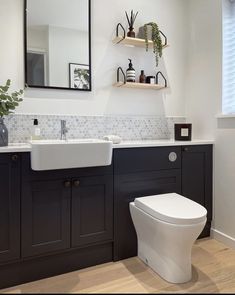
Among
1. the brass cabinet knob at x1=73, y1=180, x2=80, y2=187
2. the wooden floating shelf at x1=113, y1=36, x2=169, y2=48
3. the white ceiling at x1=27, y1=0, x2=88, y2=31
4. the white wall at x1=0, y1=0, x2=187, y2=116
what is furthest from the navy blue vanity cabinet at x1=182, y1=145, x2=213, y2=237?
the white ceiling at x1=27, y1=0, x2=88, y2=31

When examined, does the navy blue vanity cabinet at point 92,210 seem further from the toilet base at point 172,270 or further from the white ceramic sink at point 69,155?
the toilet base at point 172,270

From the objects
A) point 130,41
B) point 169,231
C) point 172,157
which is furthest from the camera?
point 130,41

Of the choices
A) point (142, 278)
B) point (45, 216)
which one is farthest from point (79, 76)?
point (142, 278)

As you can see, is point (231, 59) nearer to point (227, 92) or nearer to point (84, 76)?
point (227, 92)

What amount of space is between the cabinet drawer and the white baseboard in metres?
0.73

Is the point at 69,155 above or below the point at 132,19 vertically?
below

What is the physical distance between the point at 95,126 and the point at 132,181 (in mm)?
647

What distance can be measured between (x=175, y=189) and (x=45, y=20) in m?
1.77

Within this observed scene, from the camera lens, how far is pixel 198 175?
7.41ft

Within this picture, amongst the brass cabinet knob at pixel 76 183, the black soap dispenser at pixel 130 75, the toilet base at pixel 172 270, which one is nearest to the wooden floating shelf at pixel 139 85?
the black soap dispenser at pixel 130 75

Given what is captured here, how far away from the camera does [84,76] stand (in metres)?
2.23

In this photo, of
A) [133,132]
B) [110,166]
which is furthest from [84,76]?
[110,166]

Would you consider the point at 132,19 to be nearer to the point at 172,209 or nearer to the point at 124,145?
the point at 124,145

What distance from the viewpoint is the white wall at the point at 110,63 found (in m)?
A: 1.99
